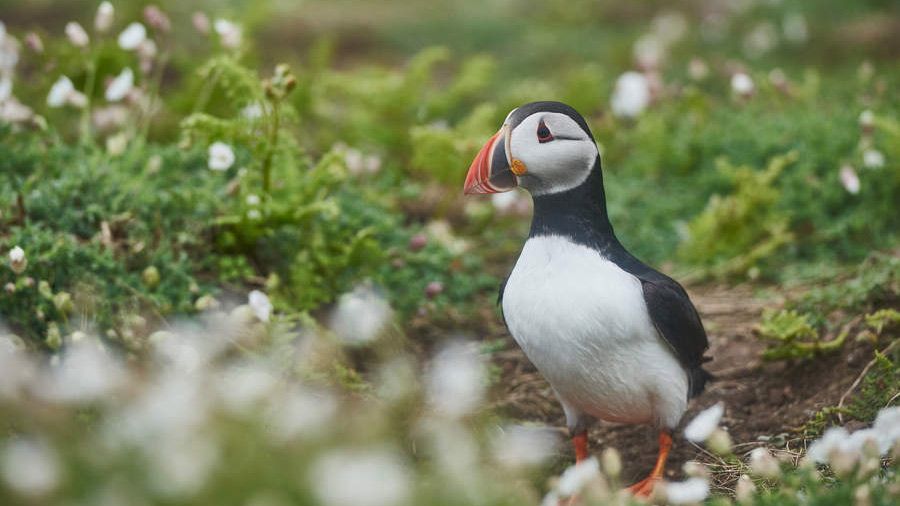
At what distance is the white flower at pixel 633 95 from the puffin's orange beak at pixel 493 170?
316 cm

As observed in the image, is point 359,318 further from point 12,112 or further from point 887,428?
point 887,428

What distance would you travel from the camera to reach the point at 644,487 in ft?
9.46

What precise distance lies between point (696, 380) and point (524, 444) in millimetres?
588

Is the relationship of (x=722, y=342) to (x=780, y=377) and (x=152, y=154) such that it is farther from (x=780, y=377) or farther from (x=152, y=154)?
(x=152, y=154)

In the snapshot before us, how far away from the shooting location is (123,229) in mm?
3725

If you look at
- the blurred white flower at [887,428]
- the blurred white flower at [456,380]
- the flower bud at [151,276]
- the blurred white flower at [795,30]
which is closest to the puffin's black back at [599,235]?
the blurred white flower at [456,380]

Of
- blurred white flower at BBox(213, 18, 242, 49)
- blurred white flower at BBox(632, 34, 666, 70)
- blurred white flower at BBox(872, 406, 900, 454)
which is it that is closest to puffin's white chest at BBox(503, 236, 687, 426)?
blurred white flower at BBox(872, 406, 900, 454)

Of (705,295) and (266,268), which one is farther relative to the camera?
(705,295)

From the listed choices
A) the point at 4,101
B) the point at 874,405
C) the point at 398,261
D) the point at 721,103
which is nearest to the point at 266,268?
the point at 398,261

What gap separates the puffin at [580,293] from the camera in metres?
2.74

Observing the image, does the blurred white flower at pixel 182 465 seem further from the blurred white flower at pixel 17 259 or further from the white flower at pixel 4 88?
the white flower at pixel 4 88

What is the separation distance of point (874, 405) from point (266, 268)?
90.5 inches

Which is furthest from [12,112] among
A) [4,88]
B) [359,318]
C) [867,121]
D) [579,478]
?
[867,121]

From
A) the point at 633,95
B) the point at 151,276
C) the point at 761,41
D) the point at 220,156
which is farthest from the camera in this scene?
the point at 761,41
